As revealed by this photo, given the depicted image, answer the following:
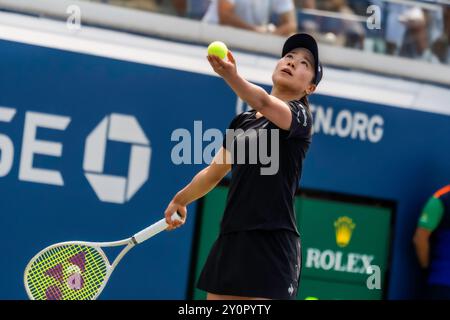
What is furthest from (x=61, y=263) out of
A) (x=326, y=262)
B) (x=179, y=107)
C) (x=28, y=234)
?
(x=326, y=262)

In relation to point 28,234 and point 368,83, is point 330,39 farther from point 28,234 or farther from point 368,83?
point 28,234

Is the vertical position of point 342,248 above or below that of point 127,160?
below

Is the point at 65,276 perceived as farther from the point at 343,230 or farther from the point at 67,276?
the point at 343,230

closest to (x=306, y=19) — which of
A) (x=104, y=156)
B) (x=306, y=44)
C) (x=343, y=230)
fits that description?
(x=343, y=230)

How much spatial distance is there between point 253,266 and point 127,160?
9.84 ft

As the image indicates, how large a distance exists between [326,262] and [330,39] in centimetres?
164

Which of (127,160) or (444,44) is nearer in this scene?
(127,160)

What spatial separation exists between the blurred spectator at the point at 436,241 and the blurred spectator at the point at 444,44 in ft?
3.65

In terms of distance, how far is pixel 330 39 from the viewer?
27.0 ft

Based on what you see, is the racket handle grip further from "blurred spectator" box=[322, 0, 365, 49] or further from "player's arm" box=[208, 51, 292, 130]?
"blurred spectator" box=[322, 0, 365, 49]

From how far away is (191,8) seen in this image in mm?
7836

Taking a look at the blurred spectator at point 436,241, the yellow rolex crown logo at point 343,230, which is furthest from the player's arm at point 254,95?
the blurred spectator at point 436,241

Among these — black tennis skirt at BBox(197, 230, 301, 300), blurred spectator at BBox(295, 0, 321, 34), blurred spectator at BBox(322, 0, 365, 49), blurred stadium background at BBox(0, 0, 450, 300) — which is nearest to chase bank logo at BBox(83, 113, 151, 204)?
blurred stadium background at BBox(0, 0, 450, 300)

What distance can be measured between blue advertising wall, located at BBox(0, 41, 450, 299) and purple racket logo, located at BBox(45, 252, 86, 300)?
78.3 inches
